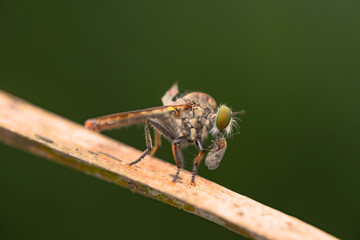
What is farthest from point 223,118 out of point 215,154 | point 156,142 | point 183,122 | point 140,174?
point 140,174

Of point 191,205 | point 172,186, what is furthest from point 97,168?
point 191,205

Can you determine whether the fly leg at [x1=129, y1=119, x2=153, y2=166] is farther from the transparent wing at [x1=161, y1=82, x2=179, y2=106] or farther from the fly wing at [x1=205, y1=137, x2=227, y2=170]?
the fly wing at [x1=205, y1=137, x2=227, y2=170]

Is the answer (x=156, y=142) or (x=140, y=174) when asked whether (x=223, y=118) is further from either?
(x=140, y=174)

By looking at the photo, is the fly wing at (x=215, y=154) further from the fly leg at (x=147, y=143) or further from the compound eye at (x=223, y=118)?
the fly leg at (x=147, y=143)

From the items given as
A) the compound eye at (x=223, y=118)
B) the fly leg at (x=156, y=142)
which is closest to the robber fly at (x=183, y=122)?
the compound eye at (x=223, y=118)

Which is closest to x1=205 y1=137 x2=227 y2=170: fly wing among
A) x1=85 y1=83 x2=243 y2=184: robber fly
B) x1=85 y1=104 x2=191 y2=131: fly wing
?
x1=85 y1=83 x2=243 y2=184: robber fly
